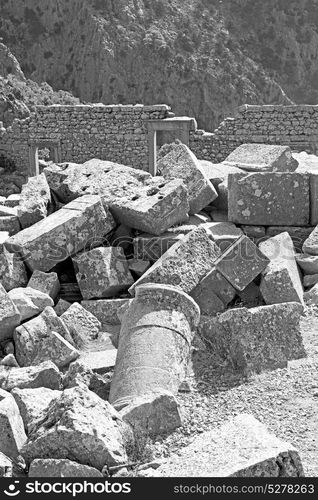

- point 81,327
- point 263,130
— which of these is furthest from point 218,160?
point 81,327

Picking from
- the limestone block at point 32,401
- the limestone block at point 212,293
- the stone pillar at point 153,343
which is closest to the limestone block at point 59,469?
the limestone block at point 32,401

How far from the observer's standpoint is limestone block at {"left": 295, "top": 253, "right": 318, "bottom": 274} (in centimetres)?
846

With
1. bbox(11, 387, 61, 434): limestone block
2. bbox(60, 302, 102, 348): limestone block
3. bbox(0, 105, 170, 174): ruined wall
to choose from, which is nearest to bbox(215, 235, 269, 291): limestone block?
bbox(60, 302, 102, 348): limestone block

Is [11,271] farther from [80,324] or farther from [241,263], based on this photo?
[241,263]

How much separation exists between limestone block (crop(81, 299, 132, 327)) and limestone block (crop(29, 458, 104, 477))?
3.38 meters

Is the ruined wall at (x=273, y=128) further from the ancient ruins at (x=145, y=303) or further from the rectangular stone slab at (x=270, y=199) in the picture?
the rectangular stone slab at (x=270, y=199)

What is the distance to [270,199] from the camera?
8.89 metres

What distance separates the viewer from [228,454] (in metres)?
4.54

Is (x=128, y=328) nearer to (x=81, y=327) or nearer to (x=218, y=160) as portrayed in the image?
(x=81, y=327)

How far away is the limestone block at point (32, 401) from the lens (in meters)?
5.55

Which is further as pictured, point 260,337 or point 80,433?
point 260,337

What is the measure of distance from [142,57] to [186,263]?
138 feet

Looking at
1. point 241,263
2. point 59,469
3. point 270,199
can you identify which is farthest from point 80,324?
point 59,469
